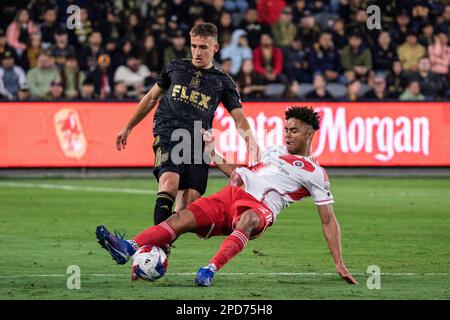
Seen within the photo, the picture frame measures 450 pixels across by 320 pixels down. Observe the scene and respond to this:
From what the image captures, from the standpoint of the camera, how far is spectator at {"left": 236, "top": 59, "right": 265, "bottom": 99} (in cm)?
2428

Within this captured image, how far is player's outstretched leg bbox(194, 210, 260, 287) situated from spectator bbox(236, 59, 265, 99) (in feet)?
47.1

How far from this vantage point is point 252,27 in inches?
1009

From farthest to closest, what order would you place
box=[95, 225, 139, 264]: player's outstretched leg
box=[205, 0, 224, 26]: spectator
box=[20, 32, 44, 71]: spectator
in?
box=[205, 0, 224, 26]: spectator < box=[20, 32, 44, 71]: spectator < box=[95, 225, 139, 264]: player's outstretched leg

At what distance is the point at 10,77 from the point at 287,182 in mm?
14117

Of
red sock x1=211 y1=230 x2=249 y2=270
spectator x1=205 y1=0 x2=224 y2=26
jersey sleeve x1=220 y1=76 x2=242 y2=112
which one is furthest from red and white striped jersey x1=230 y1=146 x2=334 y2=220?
spectator x1=205 y1=0 x2=224 y2=26

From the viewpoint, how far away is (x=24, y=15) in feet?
80.8

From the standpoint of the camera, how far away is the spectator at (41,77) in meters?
23.5

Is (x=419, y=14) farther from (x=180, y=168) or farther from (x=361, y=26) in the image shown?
(x=180, y=168)

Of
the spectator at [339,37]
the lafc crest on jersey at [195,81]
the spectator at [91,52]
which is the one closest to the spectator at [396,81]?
the spectator at [339,37]

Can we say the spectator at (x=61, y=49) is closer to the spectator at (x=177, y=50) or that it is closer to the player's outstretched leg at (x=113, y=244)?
the spectator at (x=177, y=50)

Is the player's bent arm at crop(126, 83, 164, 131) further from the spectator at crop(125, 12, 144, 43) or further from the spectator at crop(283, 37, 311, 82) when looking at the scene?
the spectator at crop(125, 12, 144, 43)

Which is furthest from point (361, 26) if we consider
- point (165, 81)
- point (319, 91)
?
point (165, 81)

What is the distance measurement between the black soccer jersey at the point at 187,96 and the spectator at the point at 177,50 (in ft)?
42.4

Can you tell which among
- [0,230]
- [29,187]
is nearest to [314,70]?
[29,187]
